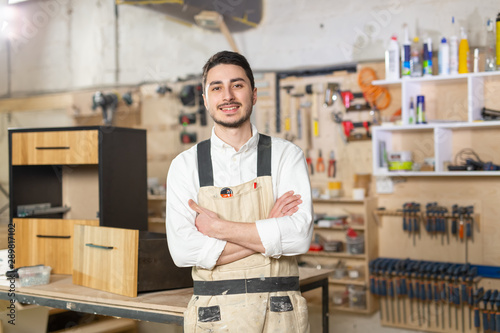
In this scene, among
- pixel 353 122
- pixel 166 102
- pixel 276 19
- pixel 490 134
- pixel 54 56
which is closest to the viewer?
pixel 490 134

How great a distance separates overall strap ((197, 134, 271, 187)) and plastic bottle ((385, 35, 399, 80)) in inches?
95.6

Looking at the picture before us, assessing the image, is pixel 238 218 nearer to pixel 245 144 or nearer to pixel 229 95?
pixel 245 144

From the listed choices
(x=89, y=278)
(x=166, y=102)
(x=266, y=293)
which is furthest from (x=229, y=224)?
(x=166, y=102)

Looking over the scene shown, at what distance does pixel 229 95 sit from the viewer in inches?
71.7

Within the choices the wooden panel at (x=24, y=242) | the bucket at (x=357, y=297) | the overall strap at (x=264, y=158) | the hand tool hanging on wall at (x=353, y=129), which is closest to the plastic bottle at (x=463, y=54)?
the hand tool hanging on wall at (x=353, y=129)

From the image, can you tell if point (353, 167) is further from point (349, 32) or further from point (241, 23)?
point (241, 23)

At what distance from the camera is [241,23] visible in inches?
198

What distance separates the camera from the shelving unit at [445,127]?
3816 millimetres

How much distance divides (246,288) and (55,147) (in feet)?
4.81

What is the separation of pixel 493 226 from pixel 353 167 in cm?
116

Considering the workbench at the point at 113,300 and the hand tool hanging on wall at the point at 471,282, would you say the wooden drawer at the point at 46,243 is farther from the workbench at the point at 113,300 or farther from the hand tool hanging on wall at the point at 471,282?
the hand tool hanging on wall at the point at 471,282

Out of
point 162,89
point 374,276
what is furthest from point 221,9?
point 374,276

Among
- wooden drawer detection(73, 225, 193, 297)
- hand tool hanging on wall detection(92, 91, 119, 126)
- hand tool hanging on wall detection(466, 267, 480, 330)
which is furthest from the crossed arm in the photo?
hand tool hanging on wall detection(92, 91, 119, 126)

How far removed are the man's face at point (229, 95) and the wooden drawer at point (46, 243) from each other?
4.29 ft
